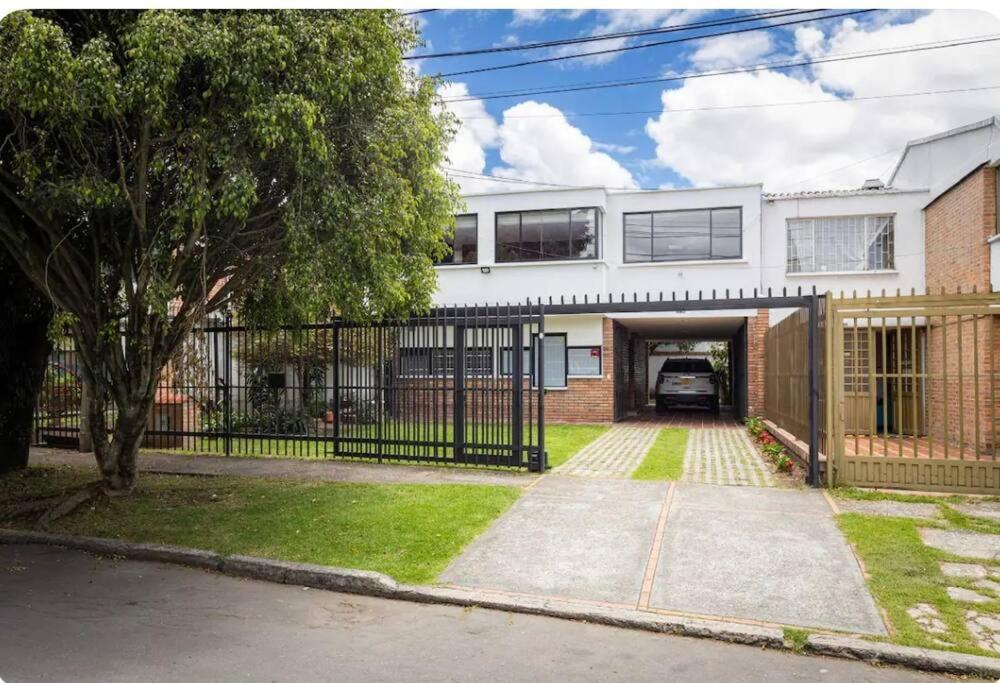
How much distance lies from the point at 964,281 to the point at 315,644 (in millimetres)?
13319

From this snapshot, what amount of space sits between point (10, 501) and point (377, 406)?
184 inches

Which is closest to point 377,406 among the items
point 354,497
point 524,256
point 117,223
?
point 354,497

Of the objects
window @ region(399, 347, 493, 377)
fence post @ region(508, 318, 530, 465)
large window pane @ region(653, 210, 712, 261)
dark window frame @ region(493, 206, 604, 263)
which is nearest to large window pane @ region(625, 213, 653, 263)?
large window pane @ region(653, 210, 712, 261)

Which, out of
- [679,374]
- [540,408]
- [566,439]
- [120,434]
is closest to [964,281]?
[566,439]

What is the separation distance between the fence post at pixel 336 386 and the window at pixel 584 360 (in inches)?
336

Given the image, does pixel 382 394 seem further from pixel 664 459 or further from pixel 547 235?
pixel 547 235

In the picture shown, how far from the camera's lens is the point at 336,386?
1077 cm

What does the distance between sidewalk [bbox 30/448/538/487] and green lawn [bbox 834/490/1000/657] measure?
3951mm

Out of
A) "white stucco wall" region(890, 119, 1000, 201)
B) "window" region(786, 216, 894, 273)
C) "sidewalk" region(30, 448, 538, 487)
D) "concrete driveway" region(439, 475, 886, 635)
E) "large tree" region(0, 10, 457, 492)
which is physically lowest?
"concrete driveway" region(439, 475, 886, 635)

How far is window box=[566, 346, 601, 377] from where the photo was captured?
18.2 meters

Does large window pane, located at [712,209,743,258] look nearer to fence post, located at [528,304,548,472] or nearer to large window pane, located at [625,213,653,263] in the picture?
large window pane, located at [625,213,653,263]

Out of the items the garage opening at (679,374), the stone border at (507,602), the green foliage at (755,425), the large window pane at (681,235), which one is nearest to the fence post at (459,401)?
the stone border at (507,602)

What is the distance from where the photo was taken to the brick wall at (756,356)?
1733 cm

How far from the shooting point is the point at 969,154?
534 inches
